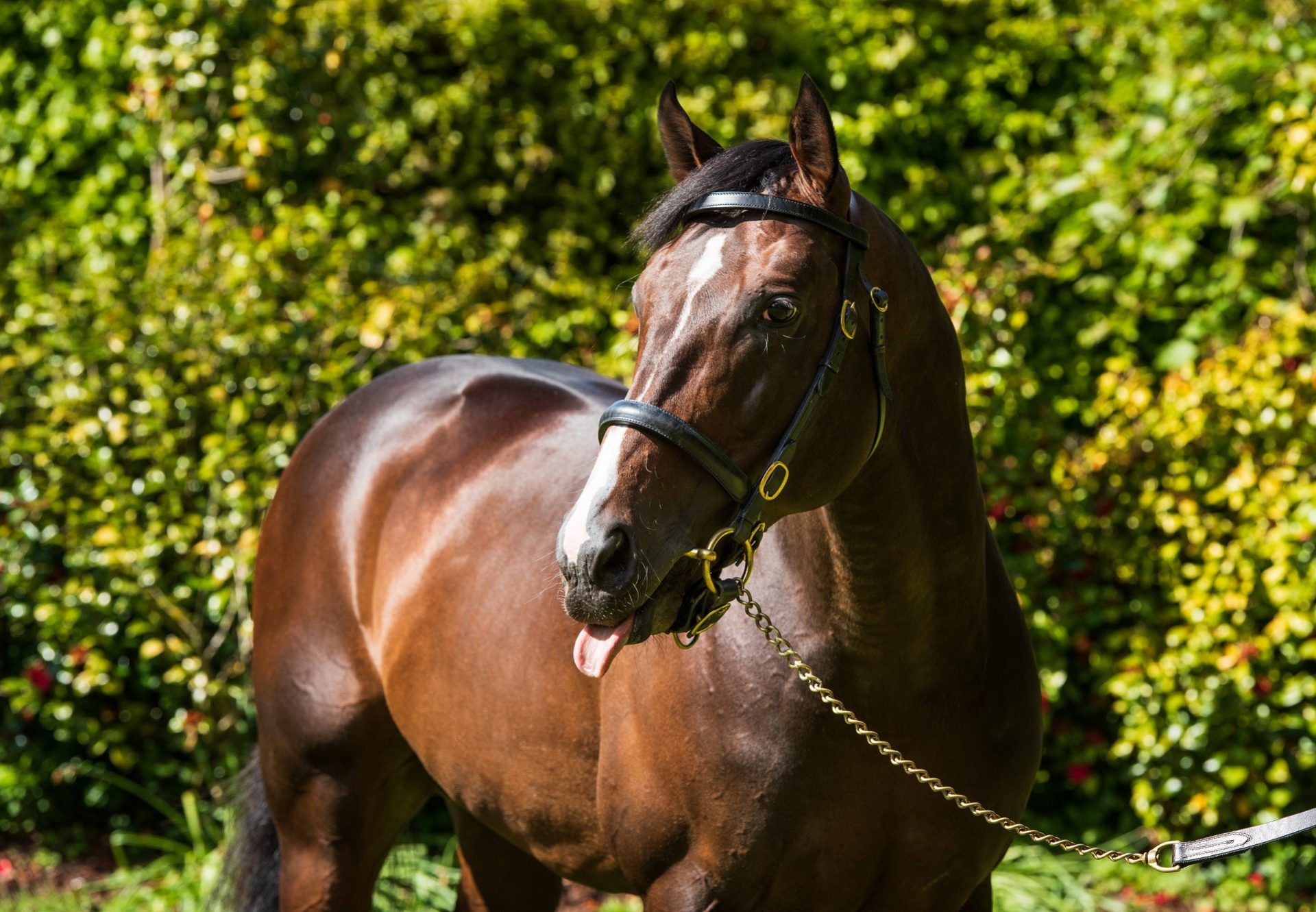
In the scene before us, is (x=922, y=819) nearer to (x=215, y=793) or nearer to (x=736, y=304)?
(x=736, y=304)

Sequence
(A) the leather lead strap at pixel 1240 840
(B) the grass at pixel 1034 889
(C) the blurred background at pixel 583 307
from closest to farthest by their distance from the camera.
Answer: (A) the leather lead strap at pixel 1240 840 → (B) the grass at pixel 1034 889 → (C) the blurred background at pixel 583 307

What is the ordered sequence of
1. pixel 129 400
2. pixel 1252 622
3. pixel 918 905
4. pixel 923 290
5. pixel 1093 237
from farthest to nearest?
1. pixel 1093 237
2. pixel 129 400
3. pixel 1252 622
4. pixel 918 905
5. pixel 923 290

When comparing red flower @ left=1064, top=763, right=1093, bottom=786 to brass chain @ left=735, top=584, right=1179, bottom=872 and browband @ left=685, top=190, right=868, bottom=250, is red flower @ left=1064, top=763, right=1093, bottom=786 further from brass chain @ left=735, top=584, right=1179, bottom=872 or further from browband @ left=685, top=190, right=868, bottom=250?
browband @ left=685, top=190, right=868, bottom=250

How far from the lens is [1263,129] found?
15.6 ft

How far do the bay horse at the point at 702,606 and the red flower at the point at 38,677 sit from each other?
6.99ft

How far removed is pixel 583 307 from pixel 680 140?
11.1 feet

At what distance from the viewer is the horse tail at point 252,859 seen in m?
3.20

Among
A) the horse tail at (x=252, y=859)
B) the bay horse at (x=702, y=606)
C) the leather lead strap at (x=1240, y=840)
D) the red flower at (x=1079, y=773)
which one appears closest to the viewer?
the bay horse at (x=702, y=606)

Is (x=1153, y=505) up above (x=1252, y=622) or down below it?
above

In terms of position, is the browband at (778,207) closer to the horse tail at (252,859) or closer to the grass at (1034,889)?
the horse tail at (252,859)

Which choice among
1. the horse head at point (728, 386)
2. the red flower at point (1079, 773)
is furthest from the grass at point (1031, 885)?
the horse head at point (728, 386)

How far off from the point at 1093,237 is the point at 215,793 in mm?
4108

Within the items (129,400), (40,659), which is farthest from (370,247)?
(40,659)

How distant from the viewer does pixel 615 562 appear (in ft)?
5.21
